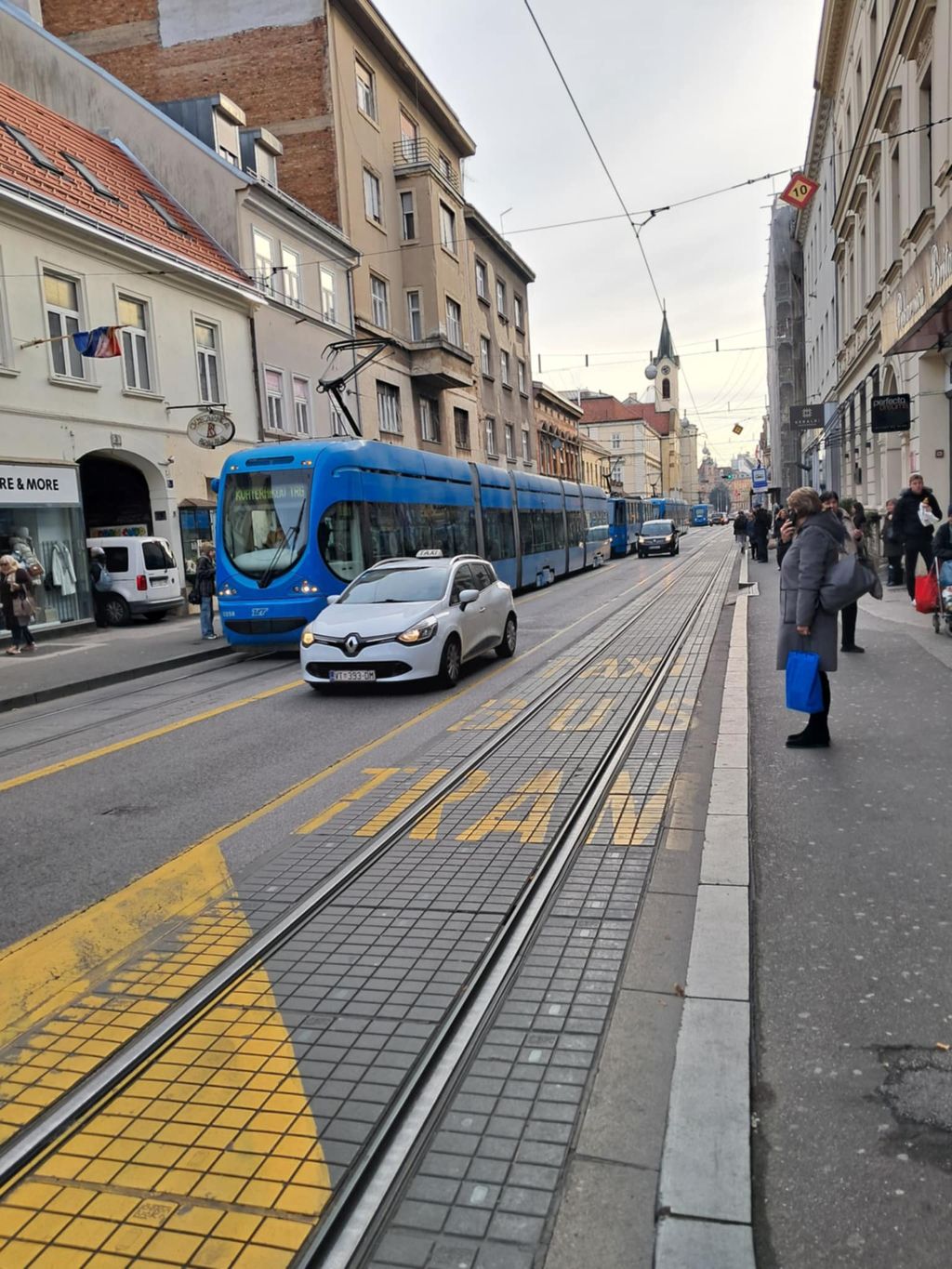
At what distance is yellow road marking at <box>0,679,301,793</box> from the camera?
25.3 feet

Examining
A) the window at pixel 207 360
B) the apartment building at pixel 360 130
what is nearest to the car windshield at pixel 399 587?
the window at pixel 207 360

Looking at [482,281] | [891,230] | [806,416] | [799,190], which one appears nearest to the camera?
[891,230]

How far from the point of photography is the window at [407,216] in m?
36.0

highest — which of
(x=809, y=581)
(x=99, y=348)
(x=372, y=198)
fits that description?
(x=372, y=198)

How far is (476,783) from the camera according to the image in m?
6.83

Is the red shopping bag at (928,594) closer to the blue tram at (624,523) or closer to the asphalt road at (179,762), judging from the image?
the asphalt road at (179,762)

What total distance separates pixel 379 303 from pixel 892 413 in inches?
842

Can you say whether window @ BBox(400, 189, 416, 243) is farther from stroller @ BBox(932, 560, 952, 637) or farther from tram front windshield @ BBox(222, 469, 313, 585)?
stroller @ BBox(932, 560, 952, 637)

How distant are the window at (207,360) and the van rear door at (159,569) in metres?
4.42

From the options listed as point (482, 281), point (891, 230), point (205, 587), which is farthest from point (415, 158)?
point (205, 587)

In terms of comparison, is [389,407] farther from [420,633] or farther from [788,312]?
[788,312]

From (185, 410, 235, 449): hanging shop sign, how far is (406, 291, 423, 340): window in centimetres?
1684

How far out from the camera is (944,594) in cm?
1130

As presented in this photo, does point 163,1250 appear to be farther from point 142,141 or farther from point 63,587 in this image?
point 142,141
